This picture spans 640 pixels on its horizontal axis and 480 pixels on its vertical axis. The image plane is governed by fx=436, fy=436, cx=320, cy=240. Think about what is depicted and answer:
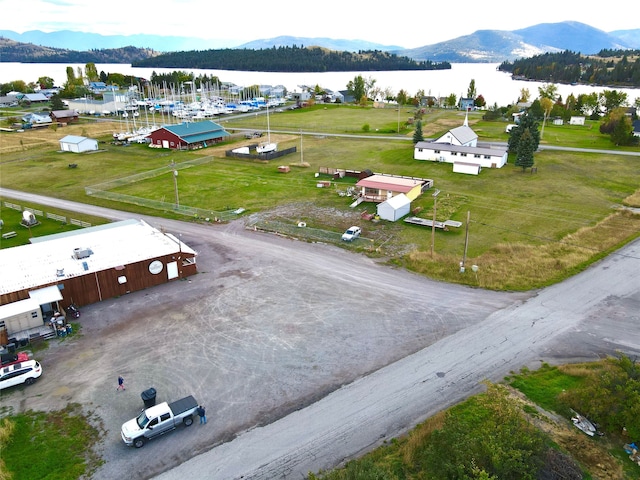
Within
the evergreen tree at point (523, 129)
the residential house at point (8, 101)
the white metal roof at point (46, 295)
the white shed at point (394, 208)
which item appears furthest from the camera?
the residential house at point (8, 101)

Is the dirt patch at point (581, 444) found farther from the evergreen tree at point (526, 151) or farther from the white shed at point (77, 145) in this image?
the white shed at point (77, 145)

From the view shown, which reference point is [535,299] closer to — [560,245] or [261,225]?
[560,245]

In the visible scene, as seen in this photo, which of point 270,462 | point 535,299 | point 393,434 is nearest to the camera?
point 270,462

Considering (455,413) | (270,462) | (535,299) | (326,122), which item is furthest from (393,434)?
(326,122)

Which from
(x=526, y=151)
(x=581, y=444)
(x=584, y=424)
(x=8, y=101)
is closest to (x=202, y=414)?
(x=581, y=444)

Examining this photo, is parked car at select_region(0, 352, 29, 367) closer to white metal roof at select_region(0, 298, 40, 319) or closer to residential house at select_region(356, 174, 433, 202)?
white metal roof at select_region(0, 298, 40, 319)

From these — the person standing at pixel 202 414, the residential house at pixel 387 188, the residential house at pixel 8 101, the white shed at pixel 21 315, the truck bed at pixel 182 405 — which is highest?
the residential house at pixel 8 101

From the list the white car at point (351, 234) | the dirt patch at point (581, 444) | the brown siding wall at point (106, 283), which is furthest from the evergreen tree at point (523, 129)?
the brown siding wall at point (106, 283)
